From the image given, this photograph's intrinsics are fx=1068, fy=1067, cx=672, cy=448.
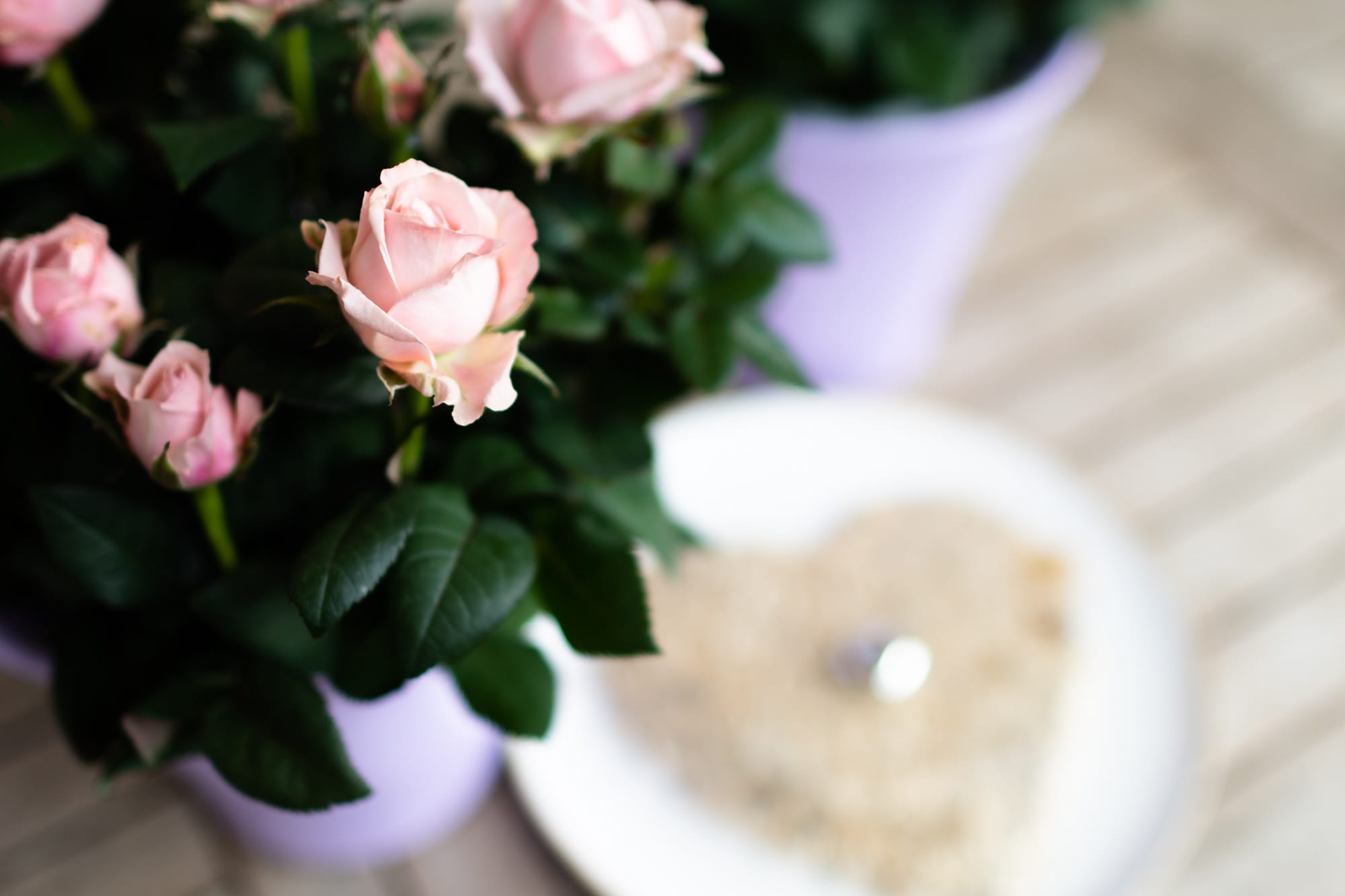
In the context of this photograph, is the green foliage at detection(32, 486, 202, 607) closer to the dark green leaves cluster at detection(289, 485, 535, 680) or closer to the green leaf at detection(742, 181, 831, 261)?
the dark green leaves cluster at detection(289, 485, 535, 680)

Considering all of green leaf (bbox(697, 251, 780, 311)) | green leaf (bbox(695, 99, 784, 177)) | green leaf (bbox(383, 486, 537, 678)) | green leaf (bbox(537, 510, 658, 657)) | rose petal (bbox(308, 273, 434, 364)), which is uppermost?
rose petal (bbox(308, 273, 434, 364))

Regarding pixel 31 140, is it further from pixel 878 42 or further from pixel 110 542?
pixel 878 42

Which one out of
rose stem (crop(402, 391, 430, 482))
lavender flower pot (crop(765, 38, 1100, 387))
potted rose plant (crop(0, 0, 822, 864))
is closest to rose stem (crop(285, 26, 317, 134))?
potted rose plant (crop(0, 0, 822, 864))

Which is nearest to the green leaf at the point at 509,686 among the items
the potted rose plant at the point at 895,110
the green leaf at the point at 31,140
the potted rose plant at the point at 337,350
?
the potted rose plant at the point at 337,350

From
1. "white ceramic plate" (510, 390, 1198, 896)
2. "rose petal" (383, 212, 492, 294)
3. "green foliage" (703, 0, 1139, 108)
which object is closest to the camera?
"rose petal" (383, 212, 492, 294)

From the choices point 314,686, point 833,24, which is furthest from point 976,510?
point 314,686

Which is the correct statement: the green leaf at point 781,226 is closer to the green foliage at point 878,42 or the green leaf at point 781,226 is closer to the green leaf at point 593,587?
the green leaf at point 593,587
